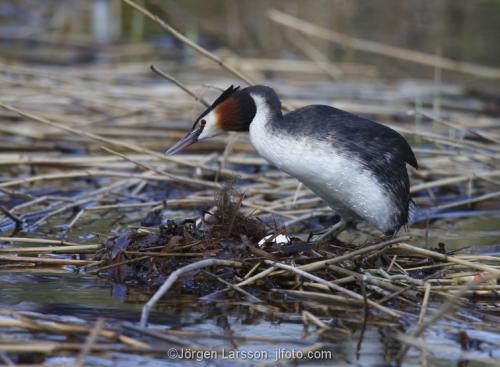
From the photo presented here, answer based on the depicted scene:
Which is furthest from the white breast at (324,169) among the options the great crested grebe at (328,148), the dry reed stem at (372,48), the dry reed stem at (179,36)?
the dry reed stem at (372,48)

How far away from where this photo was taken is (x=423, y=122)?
875 cm

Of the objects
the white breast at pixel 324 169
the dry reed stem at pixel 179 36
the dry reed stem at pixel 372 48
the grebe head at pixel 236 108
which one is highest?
the dry reed stem at pixel 372 48

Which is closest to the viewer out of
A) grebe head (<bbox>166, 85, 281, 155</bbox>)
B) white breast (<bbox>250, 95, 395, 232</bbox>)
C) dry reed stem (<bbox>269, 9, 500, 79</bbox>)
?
white breast (<bbox>250, 95, 395, 232</bbox>)

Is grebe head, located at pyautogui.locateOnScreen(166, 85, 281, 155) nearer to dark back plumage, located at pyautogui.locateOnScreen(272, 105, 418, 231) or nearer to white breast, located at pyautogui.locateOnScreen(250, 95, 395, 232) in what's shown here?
white breast, located at pyautogui.locateOnScreen(250, 95, 395, 232)

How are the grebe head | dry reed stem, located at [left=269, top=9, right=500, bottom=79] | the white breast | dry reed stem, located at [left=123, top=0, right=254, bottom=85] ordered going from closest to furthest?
the white breast
the grebe head
dry reed stem, located at [left=123, top=0, right=254, bottom=85]
dry reed stem, located at [left=269, top=9, right=500, bottom=79]

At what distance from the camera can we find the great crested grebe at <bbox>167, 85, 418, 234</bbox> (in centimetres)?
476

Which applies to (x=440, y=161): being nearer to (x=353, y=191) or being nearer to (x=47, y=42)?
(x=353, y=191)

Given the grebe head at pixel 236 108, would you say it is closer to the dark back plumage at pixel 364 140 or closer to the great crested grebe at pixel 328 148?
the great crested grebe at pixel 328 148

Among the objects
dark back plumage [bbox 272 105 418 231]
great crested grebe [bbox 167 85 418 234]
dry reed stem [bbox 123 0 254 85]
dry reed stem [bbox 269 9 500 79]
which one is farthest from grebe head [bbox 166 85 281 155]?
dry reed stem [bbox 269 9 500 79]

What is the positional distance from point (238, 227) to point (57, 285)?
3.15ft

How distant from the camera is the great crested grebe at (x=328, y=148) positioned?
4762 mm

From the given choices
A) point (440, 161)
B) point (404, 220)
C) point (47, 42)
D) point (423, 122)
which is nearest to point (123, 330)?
point (404, 220)

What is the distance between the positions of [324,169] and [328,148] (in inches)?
4.3

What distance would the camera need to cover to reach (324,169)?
476 cm
